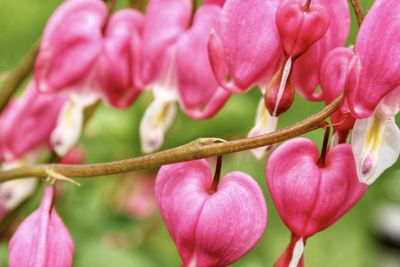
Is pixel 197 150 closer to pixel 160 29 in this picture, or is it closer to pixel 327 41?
pixel 327 41

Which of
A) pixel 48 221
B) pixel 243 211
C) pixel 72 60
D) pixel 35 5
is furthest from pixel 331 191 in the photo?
pixel 35 5

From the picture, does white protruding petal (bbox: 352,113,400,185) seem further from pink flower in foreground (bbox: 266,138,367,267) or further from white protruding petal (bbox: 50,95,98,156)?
white protruding petal (bbox: 50,95,98,156)

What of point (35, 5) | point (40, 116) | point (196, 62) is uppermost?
point (196, 62)

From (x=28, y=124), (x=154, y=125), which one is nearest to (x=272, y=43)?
(x=154, y=125)

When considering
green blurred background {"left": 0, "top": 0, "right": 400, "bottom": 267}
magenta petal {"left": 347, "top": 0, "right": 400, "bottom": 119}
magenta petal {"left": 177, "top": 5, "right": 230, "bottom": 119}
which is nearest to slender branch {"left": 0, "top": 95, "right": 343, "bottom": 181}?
magenta petal {"left": 347, "top": 0, "right": 400, "bottom": 119}

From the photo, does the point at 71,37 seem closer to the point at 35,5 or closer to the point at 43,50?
the point at 43,50
